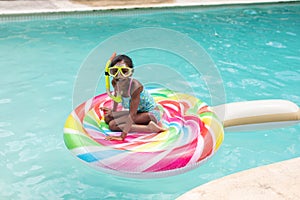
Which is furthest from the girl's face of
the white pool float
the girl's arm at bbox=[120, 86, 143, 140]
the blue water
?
the white pool float

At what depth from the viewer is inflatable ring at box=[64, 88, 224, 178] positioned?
10.6 ft

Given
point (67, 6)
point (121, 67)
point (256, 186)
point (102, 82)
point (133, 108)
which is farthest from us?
point (67, 6)

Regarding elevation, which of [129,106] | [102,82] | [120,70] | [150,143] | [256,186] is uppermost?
[120,70]

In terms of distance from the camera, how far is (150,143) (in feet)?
11.5

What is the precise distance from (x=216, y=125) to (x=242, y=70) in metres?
2.81

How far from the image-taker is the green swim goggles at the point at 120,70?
3.42 m

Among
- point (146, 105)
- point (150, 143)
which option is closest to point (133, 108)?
point (146, 105)

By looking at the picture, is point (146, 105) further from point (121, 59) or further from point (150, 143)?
point (121, 59)

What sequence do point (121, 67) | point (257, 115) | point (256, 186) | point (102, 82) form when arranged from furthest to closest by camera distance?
point (102, 82), point (257, 115), point (121, 67), point (256, 186)

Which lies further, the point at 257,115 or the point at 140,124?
the point at 257,115

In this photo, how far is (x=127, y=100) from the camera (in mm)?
3773

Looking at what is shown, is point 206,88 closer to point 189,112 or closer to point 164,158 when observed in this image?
point 189,112

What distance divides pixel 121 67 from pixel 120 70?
0.09 feet

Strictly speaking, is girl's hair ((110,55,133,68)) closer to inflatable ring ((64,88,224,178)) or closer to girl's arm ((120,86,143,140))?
girl's arm ((120,86,143,140))
